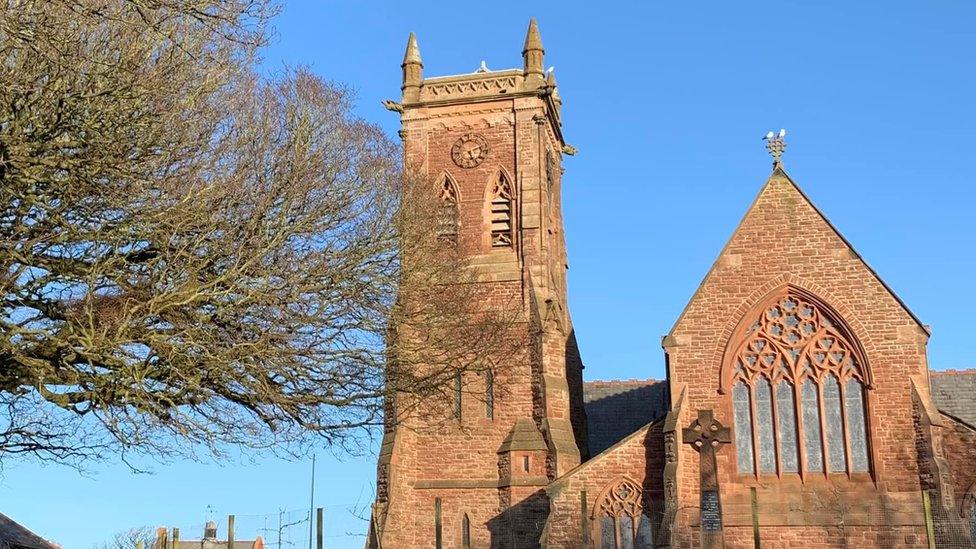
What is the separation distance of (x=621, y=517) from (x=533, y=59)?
13370mm

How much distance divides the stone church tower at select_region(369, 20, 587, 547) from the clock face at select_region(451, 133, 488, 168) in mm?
27

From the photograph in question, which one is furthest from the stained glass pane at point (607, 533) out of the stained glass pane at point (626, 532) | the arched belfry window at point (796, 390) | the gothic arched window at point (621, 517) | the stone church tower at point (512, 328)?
the arched belfry window at point (796, 390)

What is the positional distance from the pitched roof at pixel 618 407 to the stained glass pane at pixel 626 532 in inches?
323

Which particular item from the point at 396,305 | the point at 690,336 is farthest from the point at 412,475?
the point at 396,305

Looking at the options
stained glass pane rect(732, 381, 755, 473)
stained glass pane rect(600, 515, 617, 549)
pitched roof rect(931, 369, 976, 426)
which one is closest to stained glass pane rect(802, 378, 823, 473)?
stained glass pane rect(732, 381, 755, 473)

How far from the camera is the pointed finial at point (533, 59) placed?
3212cm

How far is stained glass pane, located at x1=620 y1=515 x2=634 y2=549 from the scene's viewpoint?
2494 centimetres

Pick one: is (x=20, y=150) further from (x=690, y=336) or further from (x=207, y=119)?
(x=690, y=336)

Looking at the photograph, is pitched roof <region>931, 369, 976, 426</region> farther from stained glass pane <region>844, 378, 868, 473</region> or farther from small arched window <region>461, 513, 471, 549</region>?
small arched window <region>461, 513, 471, 549</region>

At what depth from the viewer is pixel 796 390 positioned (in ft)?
80.9

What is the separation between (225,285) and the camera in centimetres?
1334

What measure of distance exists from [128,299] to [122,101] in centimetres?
213

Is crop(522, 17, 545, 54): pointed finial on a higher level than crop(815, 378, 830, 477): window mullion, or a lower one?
higher

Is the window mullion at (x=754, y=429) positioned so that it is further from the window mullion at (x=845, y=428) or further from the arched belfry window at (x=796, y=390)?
the window mullion at (x=845, y=428)
